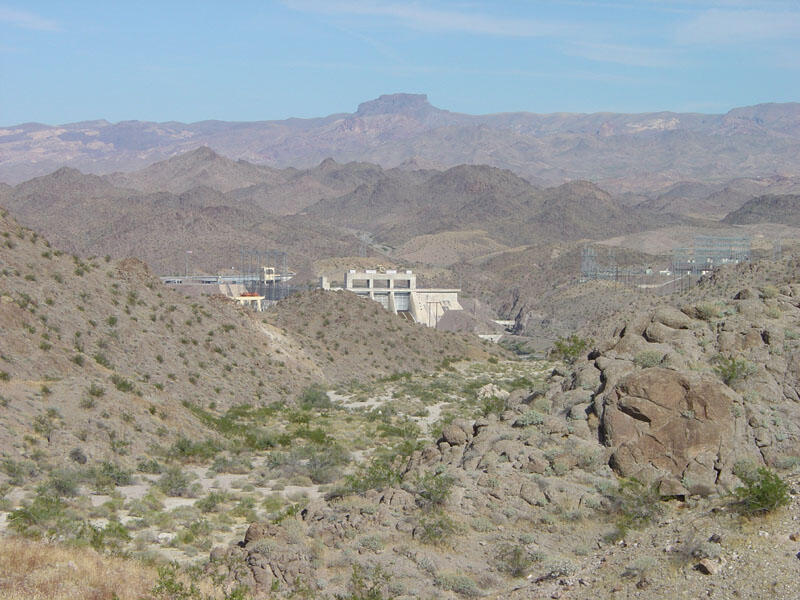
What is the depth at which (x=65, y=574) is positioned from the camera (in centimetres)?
1417

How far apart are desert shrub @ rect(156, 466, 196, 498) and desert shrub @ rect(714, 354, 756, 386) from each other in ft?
40.6

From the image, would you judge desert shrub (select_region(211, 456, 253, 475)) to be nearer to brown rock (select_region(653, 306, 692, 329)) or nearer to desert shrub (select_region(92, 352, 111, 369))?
desert shrub (select_region(92, 352, 111, 369))

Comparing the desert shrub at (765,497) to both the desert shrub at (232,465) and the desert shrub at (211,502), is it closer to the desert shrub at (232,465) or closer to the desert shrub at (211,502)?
the desert shrub at (211,502)

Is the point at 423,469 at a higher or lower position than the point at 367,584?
higher

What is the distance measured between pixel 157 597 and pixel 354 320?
49623 millimetres

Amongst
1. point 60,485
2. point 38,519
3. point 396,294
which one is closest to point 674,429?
point 38,519

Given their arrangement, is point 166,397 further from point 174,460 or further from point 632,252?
point 632,252

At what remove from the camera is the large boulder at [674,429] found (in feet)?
61.2

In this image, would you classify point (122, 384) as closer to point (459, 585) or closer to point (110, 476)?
point (110, 476)

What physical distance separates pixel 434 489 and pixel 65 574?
21.3 ft

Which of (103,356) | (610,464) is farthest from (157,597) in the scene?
(103,356)

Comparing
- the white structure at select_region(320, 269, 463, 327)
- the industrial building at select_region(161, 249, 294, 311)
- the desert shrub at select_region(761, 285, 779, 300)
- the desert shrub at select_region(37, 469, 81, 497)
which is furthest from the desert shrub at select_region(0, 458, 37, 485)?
the white structure at select_region(320, 269, 463, 327)

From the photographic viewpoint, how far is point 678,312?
80.7ft

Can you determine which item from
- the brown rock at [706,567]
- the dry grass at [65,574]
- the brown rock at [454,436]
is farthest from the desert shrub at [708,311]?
the dry grass at [65,574]
